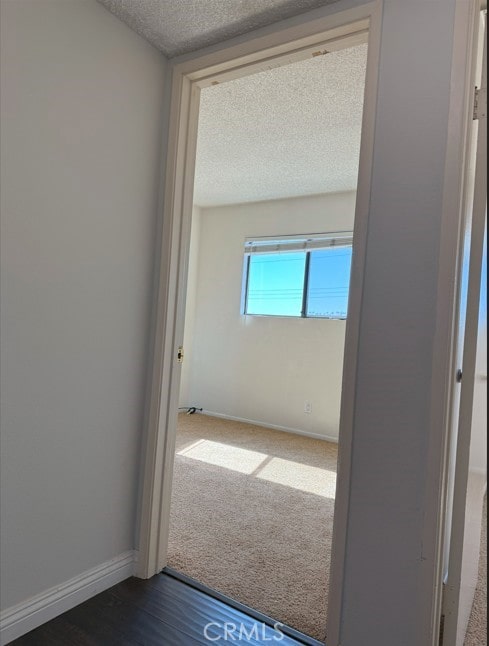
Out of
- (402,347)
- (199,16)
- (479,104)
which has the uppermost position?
(199,16)

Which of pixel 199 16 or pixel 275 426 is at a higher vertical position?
pixel 199 16

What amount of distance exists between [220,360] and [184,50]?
11.8 feet

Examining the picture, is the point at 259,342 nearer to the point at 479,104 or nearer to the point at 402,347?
the point at 402,347

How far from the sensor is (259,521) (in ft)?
8.08

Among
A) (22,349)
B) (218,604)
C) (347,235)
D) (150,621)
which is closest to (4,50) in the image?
(22,349)

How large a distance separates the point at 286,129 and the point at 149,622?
113 inches

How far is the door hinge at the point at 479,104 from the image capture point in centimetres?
128

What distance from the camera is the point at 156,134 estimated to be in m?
1.87

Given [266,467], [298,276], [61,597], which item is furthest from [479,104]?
[298,276]

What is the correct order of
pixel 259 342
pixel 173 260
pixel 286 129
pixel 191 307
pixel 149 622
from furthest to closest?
pixel 191 307 < pixel 259 342 < pixel 286 129 < pixel 173 260 < pixel 149 622

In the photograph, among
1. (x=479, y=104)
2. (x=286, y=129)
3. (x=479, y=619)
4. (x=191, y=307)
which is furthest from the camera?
(x=191, y=307)

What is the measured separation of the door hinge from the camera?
1277 mm

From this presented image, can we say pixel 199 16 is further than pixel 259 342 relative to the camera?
No

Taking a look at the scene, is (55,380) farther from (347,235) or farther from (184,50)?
(347,235)
